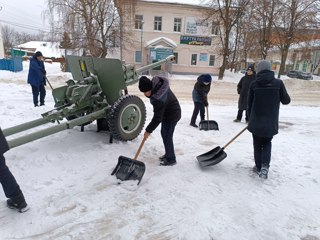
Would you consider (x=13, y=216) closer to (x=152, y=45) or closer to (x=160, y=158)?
(x=160, y=158)

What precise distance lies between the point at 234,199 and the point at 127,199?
1.33m

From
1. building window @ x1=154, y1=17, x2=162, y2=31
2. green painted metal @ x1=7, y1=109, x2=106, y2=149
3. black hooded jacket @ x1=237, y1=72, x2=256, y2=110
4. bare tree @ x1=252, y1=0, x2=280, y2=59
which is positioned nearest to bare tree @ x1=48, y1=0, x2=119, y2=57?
building window @ x1=154, y1=17, x2=162, y2=31

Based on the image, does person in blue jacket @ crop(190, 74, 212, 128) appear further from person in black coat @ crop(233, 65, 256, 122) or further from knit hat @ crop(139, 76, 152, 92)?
knit hat @ crop(139, 76, 152, 92)

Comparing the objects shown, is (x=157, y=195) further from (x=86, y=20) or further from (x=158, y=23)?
(x=158, y=23)

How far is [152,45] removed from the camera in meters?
28.1

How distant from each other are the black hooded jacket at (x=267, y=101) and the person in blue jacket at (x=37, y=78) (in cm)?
606

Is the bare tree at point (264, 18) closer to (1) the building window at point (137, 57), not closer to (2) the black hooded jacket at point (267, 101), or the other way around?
(1) the building window at point (137, 57)

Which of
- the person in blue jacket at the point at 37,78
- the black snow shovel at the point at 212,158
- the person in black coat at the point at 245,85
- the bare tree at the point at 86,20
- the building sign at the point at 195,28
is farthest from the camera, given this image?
the building sign at the point at 195,28

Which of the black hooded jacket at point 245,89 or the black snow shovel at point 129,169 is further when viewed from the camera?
the black hooded jacket at point 245,89

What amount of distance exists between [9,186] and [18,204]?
0.78ft

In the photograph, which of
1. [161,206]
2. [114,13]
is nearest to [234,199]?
[161,206]

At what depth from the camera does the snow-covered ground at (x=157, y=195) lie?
288cm

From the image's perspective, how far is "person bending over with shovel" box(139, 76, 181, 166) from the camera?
3.87 m

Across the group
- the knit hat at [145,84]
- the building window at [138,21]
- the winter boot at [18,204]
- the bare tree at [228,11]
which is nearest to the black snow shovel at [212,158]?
the knit hat at [145,84]
